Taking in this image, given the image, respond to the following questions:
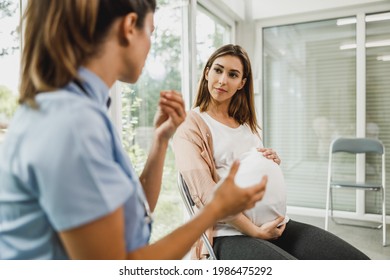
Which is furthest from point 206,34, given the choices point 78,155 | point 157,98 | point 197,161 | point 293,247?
point 78,155

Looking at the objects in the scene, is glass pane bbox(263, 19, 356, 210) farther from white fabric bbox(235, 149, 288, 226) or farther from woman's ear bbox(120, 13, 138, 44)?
woman's ear bbox(120, 13, 138, 44)

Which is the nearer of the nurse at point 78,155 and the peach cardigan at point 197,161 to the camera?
the nurse at point 78,155

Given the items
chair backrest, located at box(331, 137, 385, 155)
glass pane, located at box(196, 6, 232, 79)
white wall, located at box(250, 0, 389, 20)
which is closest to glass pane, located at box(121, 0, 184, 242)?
glass pane, located at box(196, 6, 232, 79)

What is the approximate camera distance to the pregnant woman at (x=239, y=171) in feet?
3.45

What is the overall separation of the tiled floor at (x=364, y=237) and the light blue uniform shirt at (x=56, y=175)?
2291mm

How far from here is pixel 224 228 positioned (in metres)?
1.13

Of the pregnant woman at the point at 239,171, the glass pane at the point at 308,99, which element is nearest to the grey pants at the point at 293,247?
the pregnant woman at the point at 239,171

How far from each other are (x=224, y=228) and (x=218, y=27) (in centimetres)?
224

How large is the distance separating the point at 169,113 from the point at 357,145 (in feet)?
7.97

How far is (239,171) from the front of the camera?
3.52ft

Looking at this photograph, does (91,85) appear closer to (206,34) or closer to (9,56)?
(9,56)

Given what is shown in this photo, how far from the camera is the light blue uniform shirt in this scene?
1.50 feet

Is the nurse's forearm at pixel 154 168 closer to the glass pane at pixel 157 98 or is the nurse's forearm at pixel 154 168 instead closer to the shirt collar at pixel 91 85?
the shirt collar at pixel 91 85
